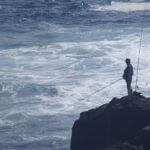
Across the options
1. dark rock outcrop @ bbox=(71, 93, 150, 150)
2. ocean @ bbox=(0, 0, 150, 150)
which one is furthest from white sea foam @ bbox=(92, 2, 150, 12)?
dark rock outcrop @ bbox=(71, 93, 150, 150)

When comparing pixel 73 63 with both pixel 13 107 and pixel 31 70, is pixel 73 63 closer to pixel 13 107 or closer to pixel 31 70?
pixel 31 70

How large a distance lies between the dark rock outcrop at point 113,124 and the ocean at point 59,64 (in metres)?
2.64

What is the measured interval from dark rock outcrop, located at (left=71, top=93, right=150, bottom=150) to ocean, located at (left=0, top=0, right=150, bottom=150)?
8.65ft

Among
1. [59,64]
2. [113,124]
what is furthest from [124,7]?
[113,124]

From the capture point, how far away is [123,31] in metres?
30.2

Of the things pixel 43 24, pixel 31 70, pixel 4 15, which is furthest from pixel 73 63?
pixel 4 15

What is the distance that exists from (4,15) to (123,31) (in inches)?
411

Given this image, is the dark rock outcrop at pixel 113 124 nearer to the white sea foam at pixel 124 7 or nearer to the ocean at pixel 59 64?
the ocean at pixel 59 64

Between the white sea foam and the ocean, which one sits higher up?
the white sea foam

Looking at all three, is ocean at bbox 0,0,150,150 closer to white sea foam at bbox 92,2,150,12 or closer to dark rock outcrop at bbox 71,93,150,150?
white sea foam at bbox 92,2,150,12

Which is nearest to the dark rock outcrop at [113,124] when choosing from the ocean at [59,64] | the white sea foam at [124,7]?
the ocean at [59,64]

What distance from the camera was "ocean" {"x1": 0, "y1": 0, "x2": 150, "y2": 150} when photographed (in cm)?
1499

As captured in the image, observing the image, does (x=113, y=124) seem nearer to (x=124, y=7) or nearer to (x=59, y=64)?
(x=59, y=64)

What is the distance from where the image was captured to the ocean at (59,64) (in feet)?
49.2
